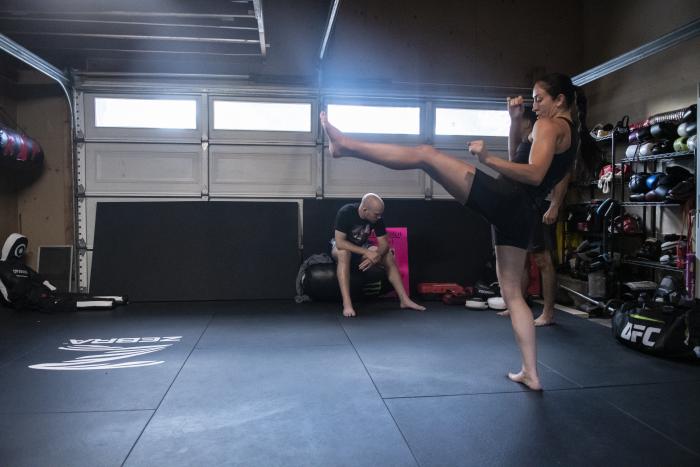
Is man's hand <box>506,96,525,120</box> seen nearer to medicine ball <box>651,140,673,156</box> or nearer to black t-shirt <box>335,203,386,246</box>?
black t-shirt <box>335,203,386,246</box>

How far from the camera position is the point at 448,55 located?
20.1 feet

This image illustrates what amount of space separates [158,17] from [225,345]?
120 inches

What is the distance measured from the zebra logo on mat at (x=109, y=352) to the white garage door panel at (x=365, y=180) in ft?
9.56

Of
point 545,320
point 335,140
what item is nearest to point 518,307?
point 335,140

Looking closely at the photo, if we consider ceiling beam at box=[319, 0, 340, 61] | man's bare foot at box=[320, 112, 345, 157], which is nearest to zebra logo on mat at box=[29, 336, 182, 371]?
man's bare foot at box=[320, 112, 345, 157]

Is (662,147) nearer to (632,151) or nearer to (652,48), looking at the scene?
(632,151)

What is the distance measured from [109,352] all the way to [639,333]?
350 cm

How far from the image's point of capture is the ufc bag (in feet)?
9.50

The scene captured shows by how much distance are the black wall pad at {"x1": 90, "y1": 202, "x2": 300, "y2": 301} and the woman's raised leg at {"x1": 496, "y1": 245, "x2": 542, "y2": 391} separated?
3.26 meters

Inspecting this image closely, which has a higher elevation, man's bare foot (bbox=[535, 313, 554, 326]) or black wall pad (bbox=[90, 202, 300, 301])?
black wall pad (bbox=[90, 202, 300, 301])

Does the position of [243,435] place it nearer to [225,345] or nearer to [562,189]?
[225,345]

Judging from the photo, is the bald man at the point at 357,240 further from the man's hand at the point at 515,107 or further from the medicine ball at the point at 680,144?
the medicine ball at the point at 680,144

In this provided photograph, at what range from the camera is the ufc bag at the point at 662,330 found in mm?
2896

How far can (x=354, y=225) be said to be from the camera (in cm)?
455
